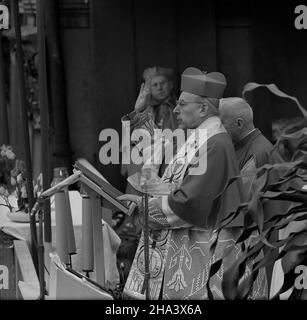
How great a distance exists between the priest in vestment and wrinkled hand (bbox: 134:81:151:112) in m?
3.07

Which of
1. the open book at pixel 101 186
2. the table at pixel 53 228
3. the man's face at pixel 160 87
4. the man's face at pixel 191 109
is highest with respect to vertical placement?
the man's face at pixel 191 109

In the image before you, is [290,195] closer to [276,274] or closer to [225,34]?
[276,274]

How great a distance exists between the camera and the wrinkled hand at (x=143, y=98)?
898cm

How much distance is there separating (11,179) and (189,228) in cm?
130

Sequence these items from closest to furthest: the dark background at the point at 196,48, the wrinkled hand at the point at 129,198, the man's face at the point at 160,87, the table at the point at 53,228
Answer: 1. the wrinkled hand at the point at 129,198
2. the table at the point at 53,228
3. the man's face at the point at 160,87
4. the dark background at the point at 196,48

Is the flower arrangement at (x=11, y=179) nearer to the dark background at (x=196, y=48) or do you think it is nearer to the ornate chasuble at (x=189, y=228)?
the ornate chasuble at (x=189, y=228)

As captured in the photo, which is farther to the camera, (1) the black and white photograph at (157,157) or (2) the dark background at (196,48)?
(2) the dark background at (196,48)

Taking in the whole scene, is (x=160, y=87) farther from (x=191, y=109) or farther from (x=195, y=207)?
(x=195, y=207)

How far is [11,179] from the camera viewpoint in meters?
6.70

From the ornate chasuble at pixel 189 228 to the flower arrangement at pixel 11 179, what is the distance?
33.6 inches

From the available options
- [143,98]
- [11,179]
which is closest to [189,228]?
[11,179]

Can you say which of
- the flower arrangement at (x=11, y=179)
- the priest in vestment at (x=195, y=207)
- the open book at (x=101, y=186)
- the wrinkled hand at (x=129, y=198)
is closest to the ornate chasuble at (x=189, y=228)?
the priest in vestment at (x=195, y=207)

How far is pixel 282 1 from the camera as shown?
9.89 meters
